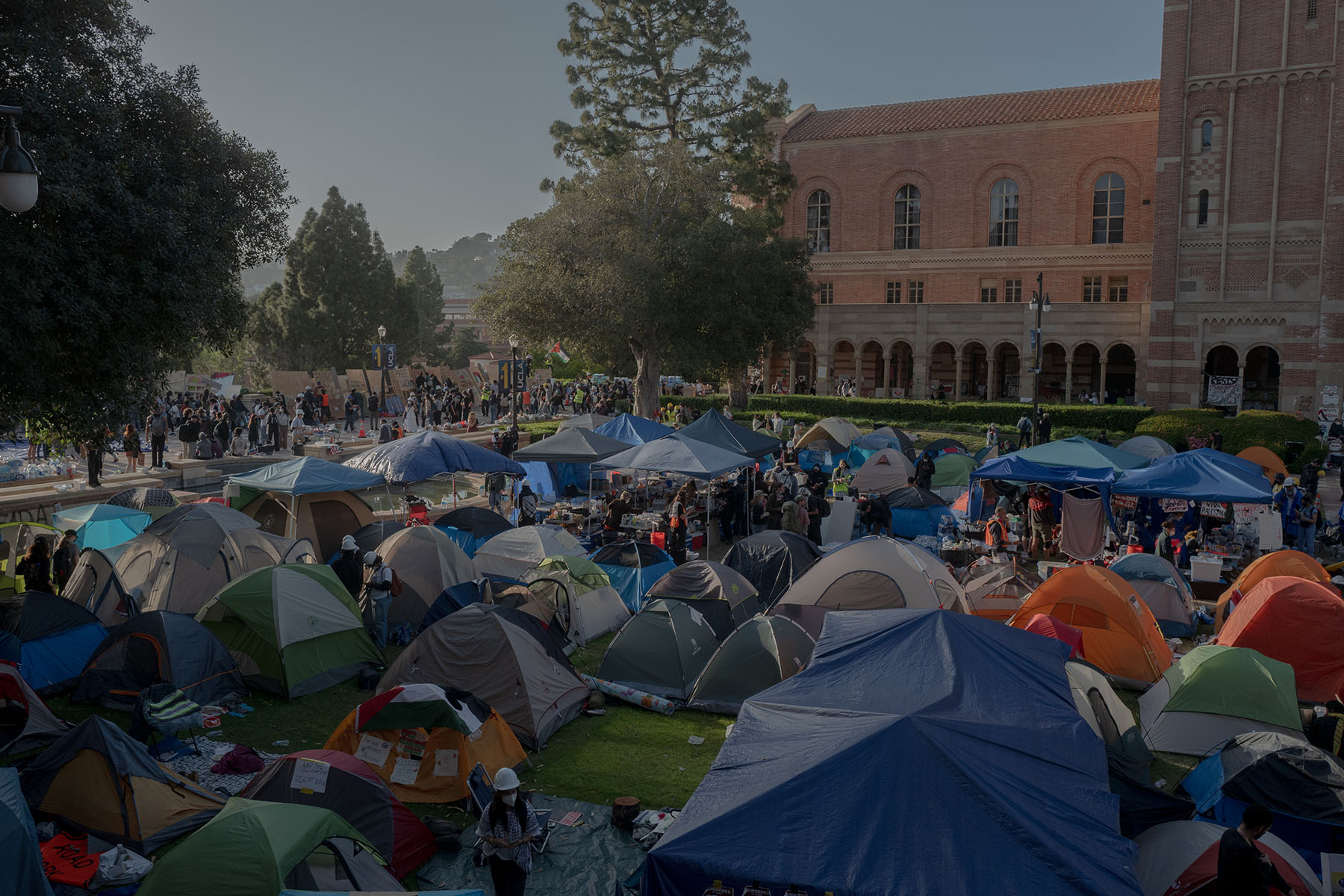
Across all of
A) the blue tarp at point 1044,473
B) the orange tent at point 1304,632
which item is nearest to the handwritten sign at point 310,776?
the orange tent at point 1304,632

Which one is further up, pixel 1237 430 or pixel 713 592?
pixel 1237 430

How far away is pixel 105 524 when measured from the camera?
51.1ft

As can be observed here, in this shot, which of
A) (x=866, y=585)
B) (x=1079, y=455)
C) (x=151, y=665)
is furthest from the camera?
(x=1079, y=455)

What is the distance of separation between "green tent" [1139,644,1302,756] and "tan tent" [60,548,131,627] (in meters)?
12.2

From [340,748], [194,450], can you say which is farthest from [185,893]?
[194,450]

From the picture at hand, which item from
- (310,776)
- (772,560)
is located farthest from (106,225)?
(772,560)

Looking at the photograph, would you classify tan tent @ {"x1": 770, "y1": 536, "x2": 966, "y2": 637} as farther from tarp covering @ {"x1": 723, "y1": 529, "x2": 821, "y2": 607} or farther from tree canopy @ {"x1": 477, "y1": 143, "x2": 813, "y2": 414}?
tree canopy @ {"x1": 477, "y1": 143, "x2": 813, "y2": 414}

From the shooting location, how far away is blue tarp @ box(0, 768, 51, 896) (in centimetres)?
590

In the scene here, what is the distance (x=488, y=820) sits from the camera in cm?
673

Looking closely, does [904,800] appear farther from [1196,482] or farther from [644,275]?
[644,275]

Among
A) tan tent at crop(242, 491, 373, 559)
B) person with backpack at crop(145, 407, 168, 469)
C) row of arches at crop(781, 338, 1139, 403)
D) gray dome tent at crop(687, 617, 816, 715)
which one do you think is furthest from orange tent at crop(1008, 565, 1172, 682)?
row of arches at crop(781, 338, 1139, 403)

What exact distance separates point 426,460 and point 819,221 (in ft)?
116

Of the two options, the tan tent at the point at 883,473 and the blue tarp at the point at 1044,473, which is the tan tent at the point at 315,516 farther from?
the blue tarp at the point at 1044,473

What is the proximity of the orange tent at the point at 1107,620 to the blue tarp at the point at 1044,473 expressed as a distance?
16.6 ft
